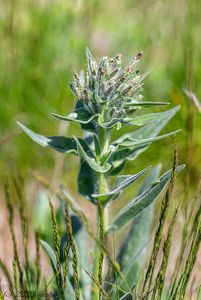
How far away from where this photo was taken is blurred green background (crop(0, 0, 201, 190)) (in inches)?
98.0

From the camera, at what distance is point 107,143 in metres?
1.27

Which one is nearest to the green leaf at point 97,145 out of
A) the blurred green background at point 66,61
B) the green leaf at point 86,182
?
the green leaf at point 86,182

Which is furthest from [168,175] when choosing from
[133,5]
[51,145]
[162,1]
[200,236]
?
[133,5]

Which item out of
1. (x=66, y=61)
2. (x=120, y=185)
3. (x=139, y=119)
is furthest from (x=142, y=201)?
(x=66, y=61)

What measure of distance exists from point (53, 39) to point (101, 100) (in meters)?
1.85

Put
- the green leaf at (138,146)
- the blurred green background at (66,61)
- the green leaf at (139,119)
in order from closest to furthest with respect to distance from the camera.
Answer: the green leaf at (139,119) → the green leaf at (138,146) → the blurred green background at (66,61)

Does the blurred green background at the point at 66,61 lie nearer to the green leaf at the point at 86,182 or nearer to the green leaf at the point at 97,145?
the green leaf at the point at 86,182

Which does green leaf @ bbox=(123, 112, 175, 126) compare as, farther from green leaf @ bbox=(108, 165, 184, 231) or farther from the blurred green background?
the blurred green background

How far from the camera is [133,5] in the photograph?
3.49 meters

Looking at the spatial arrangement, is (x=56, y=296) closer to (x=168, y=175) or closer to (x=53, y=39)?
(x=168, y=175)

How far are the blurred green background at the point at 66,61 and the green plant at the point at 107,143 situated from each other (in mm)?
980

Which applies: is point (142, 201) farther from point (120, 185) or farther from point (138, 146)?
point (138, 146)

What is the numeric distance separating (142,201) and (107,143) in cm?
14

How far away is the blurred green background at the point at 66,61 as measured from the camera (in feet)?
8.16
